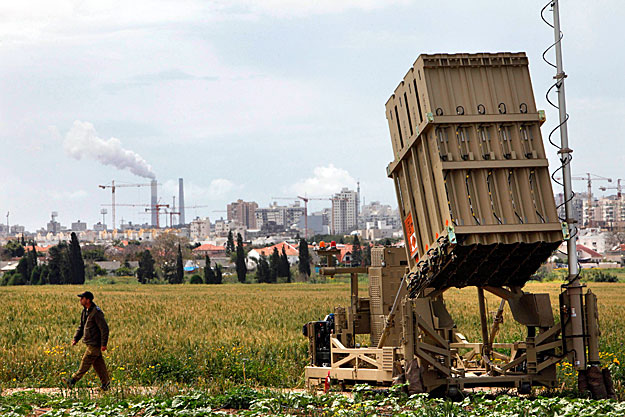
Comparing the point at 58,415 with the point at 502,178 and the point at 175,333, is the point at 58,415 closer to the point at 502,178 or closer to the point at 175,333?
the point at 502,178

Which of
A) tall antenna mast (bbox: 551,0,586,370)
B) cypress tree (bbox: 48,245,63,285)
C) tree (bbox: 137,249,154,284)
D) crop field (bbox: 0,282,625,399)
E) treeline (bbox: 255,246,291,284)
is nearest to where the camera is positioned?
tall antenna mast (bbox: 551,0,586,370)

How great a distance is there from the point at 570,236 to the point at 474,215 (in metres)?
1.66

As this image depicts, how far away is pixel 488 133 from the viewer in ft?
43.2

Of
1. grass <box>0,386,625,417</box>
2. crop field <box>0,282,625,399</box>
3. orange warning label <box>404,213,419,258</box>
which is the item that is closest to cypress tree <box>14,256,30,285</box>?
crop field <box>0,282,625,399</box>

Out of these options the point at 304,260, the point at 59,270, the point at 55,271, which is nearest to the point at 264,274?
the point at 304,260

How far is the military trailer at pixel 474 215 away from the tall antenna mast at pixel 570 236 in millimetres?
27

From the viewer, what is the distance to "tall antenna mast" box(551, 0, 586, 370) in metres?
13.2

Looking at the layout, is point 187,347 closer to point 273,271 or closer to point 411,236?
point 411,236

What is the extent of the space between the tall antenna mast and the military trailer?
3cm

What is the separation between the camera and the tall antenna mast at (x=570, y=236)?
1321cm

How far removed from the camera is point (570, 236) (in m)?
13.1

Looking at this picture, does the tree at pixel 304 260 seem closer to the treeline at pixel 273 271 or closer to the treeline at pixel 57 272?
the treeline at pixel 273 271

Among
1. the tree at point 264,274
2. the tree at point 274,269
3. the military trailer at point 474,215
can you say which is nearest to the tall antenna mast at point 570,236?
A: the military trailer at point 474,215

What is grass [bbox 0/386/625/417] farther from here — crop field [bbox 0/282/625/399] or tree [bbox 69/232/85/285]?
tree [bbox 69/232/85/285]
